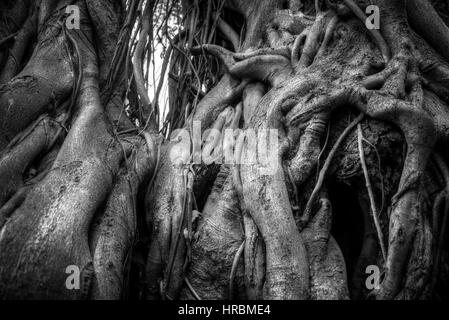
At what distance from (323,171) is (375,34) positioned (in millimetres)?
789

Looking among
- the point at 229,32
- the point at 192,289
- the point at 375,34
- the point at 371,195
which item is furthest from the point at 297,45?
the point at 192,289

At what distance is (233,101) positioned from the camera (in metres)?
2.37

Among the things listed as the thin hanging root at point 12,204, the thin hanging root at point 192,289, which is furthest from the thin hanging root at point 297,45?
the thin hanging root at point 12,204

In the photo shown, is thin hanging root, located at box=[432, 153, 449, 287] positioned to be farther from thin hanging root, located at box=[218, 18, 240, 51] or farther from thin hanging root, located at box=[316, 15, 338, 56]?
thin hanging root, located at box=[218, 18, 240, 51]

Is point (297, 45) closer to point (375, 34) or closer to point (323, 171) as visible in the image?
point (375, 34)

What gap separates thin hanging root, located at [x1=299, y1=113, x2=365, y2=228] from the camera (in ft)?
5.93

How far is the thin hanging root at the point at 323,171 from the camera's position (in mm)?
1807

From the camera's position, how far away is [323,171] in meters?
1.88

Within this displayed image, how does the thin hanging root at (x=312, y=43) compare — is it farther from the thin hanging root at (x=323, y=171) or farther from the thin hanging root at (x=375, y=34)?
the thin hanging root at (x=323, y=171)

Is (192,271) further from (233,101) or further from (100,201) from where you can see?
(233,101)

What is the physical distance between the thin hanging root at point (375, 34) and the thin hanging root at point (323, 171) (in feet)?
1.26
